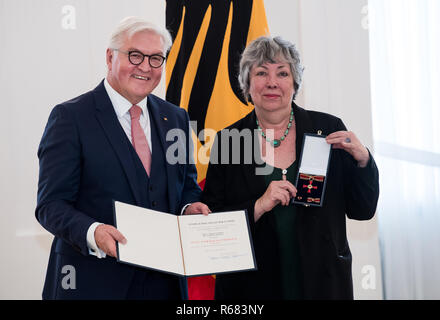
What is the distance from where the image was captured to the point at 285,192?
195 cm

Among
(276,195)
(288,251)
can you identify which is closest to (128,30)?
(276,195)

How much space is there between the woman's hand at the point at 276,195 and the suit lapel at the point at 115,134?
0.53m

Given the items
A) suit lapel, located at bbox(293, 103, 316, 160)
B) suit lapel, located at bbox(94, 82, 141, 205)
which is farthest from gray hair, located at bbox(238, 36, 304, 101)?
suit lapel, located at bbox(94, 82, 141, 205)

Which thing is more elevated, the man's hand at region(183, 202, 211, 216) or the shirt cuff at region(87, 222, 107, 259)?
the man's hand at region(183, 202, 211, 216)

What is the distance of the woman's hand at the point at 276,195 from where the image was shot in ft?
6.40

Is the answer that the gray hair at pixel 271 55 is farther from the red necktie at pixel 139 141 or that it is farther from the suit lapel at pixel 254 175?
the red necktie at pixel 139 141

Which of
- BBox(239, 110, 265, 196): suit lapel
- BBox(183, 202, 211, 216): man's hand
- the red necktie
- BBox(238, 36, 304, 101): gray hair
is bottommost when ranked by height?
BBox(183, 202, 211, 216): man's hand

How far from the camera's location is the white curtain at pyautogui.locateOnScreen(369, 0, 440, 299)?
3.72 m

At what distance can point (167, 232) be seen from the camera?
6.05 feet

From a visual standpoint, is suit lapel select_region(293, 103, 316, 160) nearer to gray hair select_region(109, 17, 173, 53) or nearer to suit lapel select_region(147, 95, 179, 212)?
suit lapel select_region(147, 95, 179, 212)

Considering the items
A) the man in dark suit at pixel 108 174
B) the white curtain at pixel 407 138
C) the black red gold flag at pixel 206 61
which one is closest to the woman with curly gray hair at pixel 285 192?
the man in dark suit at pixel 108 174

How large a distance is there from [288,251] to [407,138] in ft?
7.26

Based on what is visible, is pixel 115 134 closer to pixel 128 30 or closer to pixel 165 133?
pixel 165 133

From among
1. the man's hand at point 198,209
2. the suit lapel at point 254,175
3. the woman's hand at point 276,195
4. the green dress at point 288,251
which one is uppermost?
the suit lapel at point 254,175
